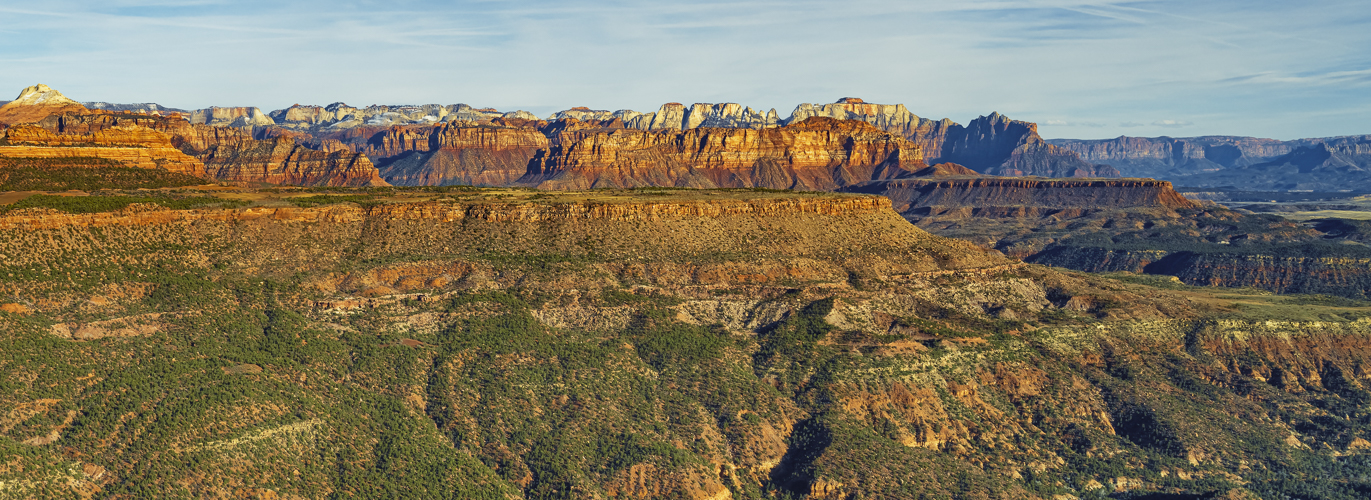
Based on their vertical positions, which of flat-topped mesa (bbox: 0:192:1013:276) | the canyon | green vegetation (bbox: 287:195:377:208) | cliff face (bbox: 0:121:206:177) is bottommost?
the canyon

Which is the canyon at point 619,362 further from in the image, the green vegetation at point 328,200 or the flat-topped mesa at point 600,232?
the green vegetation at point 328,200

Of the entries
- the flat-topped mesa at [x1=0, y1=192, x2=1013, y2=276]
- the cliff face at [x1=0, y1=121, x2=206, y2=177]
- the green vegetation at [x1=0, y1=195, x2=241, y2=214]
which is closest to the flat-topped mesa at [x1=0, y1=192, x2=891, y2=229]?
the flat-topped mesa at [x1=0, y1=192, x2=1013, y2=276]

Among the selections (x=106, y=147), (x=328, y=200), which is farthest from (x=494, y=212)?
(x=106, y=147)

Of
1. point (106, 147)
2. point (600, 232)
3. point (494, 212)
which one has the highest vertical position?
point (106, 147)

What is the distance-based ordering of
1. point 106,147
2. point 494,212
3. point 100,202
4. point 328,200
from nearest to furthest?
1. point 100,202
2. point 494,212
3. point 328,200
4. point 106,147

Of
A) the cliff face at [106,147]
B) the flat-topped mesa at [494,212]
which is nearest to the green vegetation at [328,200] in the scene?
the flat-topped mesa at [494,212]

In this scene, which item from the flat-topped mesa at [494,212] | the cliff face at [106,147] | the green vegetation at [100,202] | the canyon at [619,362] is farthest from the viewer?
the cliff face at [106,147]

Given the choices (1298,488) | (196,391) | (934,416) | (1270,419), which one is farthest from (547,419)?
(1270,419)

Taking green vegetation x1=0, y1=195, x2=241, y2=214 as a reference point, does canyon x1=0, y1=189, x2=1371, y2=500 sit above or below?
below

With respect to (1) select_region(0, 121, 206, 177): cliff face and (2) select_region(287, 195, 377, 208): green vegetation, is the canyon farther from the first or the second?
(1) select_region(0, 121, 206, 177): cliff face

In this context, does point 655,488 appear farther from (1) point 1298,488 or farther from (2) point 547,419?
(1) point 1298,488

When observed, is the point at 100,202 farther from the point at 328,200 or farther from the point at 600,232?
the point at 600,232
